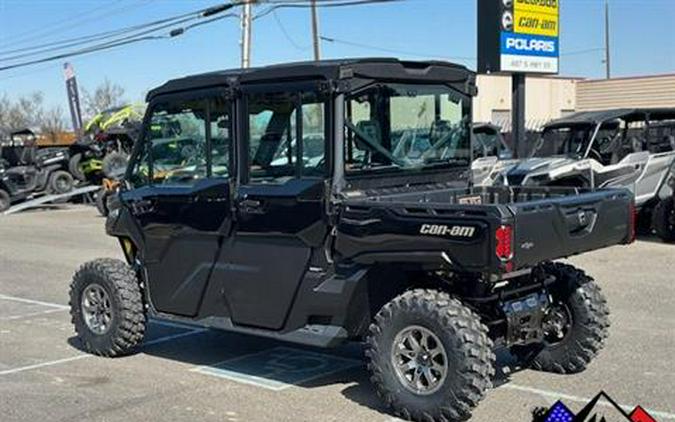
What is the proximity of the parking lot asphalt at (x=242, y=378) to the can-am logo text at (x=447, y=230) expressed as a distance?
48.9 inches

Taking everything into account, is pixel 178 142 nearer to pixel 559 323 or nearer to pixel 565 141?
pixel 559 323

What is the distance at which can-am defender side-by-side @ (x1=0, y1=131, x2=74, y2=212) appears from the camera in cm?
2548

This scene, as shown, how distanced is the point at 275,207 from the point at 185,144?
1143 mm

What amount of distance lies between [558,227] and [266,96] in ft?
7.57

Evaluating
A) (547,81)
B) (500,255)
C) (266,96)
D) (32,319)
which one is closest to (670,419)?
(500,255)

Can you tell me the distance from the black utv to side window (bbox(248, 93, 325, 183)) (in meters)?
0.01

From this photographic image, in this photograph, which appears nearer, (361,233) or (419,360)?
(419,360)

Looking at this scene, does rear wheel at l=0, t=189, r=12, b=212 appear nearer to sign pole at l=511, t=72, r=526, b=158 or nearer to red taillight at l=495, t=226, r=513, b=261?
A: sign pole at l=511, t=72, r=526, b=158

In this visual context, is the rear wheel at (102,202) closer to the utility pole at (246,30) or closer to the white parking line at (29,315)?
the utility pole at (246,30)

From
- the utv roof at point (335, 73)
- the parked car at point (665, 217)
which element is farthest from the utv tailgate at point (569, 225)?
the parked car at point (665, 217)

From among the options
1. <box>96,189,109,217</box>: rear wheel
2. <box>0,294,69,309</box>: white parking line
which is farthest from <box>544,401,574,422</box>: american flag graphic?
<box>96,189,109,217</box>: rear wheel

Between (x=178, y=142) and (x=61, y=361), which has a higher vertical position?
(x=178, y=142)

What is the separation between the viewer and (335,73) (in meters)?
6.02

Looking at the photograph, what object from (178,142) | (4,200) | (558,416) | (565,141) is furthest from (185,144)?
(4,200)
